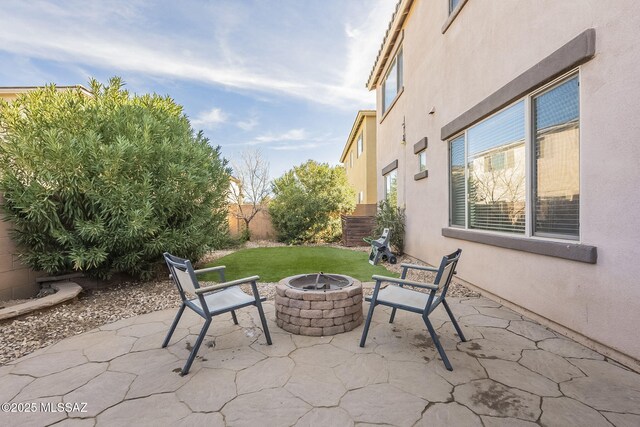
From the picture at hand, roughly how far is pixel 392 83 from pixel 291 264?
22.8 feet

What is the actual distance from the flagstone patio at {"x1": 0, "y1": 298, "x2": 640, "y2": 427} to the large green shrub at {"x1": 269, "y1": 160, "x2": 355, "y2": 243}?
886 cm

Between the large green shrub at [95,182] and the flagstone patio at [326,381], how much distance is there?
6.46ft

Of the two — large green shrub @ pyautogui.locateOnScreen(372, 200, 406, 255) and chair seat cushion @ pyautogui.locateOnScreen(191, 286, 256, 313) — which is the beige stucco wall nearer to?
large green shrub @ pyautogui.locateOnScreen(372, 200, 406, 255)

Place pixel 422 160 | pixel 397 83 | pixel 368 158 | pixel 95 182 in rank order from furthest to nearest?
pixel 368 158 < pixel 397 83 < pixel 422 160 < pixel 95 182

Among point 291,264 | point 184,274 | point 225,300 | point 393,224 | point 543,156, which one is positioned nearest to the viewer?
point 184,274

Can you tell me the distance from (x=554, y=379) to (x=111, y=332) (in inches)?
177

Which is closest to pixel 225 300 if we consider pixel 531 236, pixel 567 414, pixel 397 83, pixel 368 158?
pixel 567 414

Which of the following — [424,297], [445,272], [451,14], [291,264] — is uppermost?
[451,14]

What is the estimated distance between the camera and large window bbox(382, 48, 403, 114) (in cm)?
896

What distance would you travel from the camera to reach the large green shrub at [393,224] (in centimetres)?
832

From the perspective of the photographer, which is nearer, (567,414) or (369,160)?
(567,414)

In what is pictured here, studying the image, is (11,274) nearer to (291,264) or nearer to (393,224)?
(291,264)

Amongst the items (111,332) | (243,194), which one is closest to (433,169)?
(111,332)

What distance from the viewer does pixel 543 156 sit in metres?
3.43
